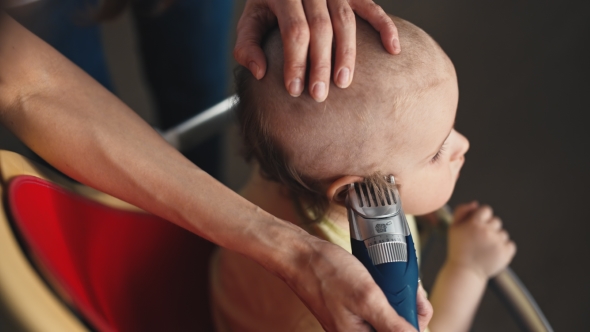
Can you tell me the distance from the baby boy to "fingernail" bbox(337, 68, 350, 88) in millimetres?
18

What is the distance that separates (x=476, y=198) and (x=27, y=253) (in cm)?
106

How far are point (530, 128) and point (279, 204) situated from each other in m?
0.94

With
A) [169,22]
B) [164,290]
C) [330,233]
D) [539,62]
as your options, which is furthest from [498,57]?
[164,290]

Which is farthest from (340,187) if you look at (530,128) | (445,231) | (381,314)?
(530,128)

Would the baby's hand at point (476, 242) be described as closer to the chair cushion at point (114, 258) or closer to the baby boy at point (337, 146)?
the baby boy at point (337, 146)

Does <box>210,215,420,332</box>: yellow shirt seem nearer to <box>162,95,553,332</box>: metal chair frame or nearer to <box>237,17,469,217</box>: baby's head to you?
<box>237,17,469,217</box>: baby's head

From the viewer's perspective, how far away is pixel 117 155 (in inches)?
20.1

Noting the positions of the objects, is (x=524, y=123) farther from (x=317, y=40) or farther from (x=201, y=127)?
(x=317, y=40)

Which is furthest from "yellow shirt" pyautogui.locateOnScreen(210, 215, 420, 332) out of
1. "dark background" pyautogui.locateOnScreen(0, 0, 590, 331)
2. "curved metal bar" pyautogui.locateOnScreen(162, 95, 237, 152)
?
"dark background" pyautogui.locateOnScreen(0, 0, 590, 331)

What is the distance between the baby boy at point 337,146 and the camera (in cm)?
49

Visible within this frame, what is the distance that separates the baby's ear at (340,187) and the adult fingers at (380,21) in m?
0.12

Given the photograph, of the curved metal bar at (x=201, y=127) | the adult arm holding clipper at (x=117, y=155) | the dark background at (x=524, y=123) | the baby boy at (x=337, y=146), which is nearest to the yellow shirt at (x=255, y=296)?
the baby boy at (x=337, y=146)

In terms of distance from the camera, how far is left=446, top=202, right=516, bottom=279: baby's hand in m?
0.70

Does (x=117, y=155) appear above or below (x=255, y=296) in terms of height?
above
